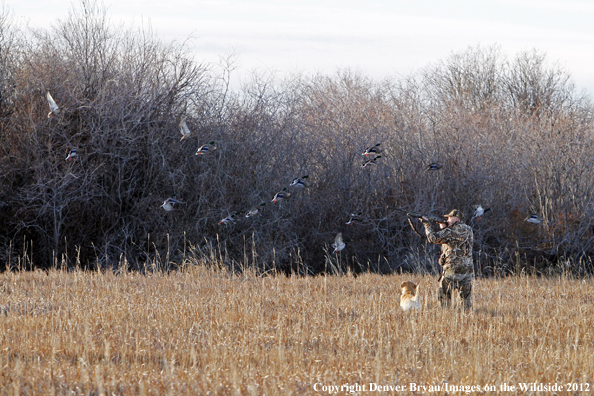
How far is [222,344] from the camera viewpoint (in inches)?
265

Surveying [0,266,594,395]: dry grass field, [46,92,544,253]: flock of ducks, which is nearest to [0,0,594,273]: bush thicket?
[46,92,544,253]: flock of ducks

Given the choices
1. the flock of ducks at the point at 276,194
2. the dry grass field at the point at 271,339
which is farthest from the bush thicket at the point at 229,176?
the dry grass field at the point at 271,339

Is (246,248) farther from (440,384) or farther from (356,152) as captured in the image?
(440,384)

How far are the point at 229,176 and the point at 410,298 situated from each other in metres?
8.57

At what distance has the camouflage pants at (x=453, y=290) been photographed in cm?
878

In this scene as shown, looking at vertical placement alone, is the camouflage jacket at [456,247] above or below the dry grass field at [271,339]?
above

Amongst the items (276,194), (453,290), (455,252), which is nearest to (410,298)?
(453,290)

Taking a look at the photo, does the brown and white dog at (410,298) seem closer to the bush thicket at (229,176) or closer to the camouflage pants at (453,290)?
the camouflage pants at (453,290)

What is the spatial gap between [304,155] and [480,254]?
5.42m

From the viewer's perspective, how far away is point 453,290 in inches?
347

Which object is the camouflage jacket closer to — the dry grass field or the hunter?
the hunter

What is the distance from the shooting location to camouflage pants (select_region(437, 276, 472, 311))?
8.78 meters

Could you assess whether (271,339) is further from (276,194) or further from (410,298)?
(276,194)

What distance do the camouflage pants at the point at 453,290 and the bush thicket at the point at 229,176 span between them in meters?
6.26
